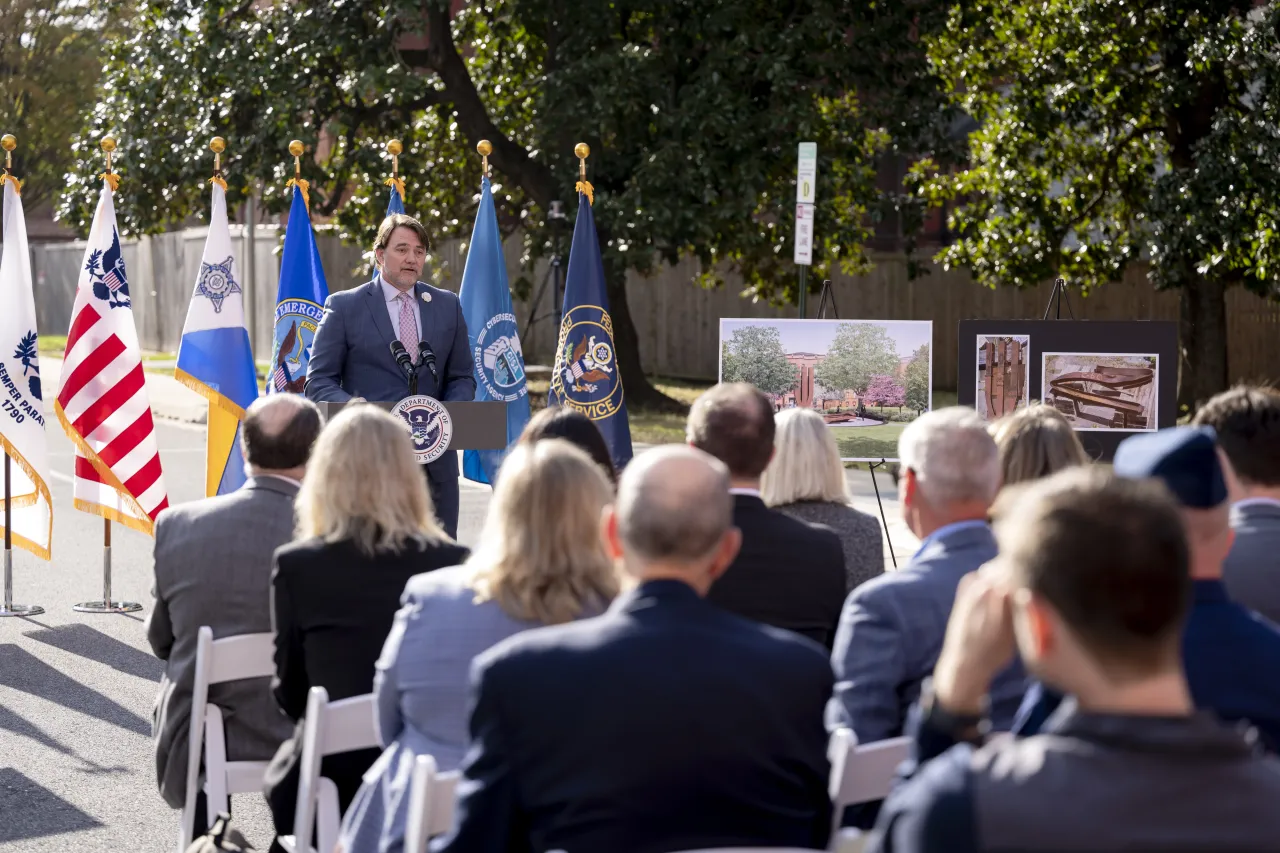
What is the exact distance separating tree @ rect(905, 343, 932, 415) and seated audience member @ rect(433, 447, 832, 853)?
656 cm

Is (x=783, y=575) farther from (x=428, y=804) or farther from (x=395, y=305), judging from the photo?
(x=395, y=305)

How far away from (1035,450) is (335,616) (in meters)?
1.97

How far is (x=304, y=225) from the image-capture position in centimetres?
1037

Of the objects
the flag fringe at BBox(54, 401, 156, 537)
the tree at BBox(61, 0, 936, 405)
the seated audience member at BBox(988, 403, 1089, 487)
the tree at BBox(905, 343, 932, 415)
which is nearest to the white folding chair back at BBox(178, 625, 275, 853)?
the seated audience member at BBox(988, 403, 1089, 487)

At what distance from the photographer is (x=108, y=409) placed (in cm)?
881

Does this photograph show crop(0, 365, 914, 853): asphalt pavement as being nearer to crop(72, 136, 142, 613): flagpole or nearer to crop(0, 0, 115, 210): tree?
crop(72, 136, 142, 613): flagpole

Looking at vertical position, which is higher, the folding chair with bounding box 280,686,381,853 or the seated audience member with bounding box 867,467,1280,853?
the seated audience member with bounding box 867,467,1280,853

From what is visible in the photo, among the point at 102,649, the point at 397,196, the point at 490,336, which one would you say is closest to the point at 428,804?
the point at 102,649

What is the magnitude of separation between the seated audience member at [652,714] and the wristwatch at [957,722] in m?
0.38

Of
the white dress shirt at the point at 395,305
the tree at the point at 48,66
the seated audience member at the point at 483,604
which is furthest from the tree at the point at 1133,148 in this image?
the tree at the point at 48,66

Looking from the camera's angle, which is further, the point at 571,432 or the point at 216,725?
the point at 571,432

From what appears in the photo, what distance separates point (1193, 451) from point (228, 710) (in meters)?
2.85

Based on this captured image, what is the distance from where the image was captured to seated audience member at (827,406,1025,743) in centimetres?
349

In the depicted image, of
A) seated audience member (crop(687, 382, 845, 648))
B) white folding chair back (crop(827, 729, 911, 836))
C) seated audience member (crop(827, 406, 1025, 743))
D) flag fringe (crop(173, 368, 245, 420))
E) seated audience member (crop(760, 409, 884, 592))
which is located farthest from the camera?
flag fringe (crop(173, 368, 245, 420))
